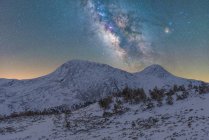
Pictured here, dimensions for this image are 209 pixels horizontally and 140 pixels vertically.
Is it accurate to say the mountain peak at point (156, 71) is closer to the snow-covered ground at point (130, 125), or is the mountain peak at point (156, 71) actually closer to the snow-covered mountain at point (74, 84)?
the snow-covered mountain at point (74, 84)

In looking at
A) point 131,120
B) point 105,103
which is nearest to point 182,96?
point 131,120

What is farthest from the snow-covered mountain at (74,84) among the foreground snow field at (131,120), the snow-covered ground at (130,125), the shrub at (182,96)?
the shrub at (182,96)

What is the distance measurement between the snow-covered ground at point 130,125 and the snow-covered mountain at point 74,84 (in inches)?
2808

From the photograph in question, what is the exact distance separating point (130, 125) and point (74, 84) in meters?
113

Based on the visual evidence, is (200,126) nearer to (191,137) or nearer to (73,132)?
(191,137)

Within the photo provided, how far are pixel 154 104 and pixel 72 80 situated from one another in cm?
11062

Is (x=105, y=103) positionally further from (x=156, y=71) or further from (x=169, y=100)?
(x=156, y=71)

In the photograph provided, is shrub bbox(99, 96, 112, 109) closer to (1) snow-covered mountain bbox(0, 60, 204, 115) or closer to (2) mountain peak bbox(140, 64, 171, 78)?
(1) snow-covered mountain bbox(0, 60, 204, 115)

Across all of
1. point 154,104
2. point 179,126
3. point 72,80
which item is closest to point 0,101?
point 72,80

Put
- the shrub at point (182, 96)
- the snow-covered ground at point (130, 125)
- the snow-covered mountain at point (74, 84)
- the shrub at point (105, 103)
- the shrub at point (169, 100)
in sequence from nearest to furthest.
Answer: the snow-covered ground at point (130, 125), the shrub at point (169, 100), the shrub at point (182, 96), the shrub at point (105, 103), the snow-covered mountain at point (74, 84)

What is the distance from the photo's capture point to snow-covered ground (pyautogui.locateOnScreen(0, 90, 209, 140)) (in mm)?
29102

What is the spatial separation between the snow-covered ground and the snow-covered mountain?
71335 millimetres

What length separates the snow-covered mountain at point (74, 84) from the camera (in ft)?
410

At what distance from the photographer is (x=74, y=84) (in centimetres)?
14725
